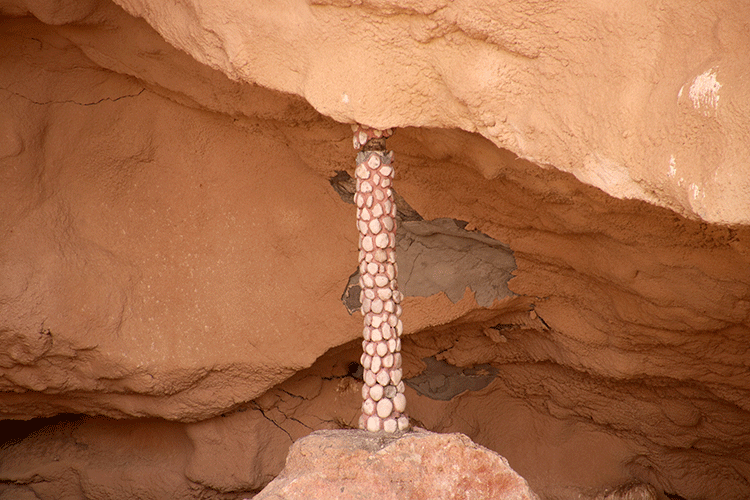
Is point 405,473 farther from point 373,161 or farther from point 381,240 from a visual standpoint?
point 373,161

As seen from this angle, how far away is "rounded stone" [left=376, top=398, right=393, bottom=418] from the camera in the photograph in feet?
5.76

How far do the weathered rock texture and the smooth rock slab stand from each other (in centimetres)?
75

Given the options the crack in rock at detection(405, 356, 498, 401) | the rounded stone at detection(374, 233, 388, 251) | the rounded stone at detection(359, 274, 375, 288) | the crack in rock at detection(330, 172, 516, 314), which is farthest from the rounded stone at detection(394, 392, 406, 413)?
the crack in rock at detection(405, 356, 498, 401)

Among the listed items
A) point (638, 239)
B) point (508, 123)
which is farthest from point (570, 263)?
point (508, 123)

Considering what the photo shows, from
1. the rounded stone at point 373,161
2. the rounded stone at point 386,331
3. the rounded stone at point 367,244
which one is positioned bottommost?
the rounded stone at point 386,331

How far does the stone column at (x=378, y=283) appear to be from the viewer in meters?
1.77

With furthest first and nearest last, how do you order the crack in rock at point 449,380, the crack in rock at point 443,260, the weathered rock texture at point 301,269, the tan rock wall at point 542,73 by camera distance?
the crack in rock at point 449,380
the crack in rock at point 443,260
the weathered rock texture at point 301,269
the tan rock wall at point 542,73

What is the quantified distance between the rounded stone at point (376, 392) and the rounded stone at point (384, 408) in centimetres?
1

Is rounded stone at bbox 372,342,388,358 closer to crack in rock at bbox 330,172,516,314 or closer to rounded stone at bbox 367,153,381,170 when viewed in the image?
rounded stone at bbox 367,153,381,170

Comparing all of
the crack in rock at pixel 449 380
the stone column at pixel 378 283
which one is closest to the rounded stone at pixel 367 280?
the stone column at pixel 378 283

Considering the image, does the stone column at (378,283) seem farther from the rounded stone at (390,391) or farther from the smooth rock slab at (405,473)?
the smooth rock slab at (405,473)

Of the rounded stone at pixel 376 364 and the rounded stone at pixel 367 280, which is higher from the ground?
the rounded stone at pixel 367 280

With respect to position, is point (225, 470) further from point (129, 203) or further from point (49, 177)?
point (49, 177)

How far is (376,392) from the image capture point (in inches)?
69.5
